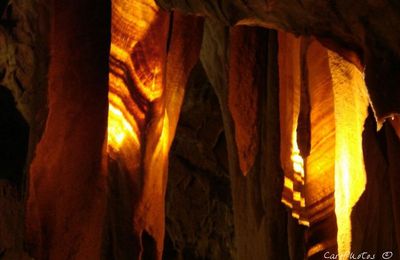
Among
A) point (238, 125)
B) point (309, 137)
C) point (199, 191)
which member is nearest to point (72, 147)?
point (238, 125)

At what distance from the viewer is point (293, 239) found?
4.39m

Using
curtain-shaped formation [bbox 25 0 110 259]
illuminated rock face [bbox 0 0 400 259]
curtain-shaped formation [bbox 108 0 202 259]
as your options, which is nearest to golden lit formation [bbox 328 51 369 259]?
illuminated rock face [bbox 0 0 400 259]

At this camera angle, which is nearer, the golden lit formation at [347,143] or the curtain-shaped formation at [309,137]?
the golden lit formation at [347,143]

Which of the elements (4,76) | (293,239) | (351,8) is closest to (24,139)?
(4,76)

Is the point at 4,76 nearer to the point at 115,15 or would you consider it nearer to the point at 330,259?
the point at 115,15

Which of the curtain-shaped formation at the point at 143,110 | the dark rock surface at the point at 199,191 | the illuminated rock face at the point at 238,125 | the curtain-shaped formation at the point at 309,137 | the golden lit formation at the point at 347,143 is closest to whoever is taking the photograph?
the illuminated rock face at the point at 238,125

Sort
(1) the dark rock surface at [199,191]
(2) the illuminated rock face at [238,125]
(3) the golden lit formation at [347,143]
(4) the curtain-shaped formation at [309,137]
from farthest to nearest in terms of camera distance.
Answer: (1) the dark rock surface at [199,191] < (4) the curtain-shaped formation at [309,137] < (3) the golden lit formation at [347,143] < (2) the illuminated rock face at [238,125]

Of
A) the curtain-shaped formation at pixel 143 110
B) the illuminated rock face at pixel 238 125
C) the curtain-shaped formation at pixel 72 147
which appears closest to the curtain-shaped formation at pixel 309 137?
the illuminated rock face at pixel 238 125

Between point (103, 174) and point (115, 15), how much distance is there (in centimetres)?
108

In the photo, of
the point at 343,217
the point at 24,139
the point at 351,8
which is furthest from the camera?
the point at 24,139

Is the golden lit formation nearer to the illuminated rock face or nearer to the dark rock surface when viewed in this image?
the illuminated rock face

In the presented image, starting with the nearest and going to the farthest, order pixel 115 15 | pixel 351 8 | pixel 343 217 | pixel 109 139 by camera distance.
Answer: pixel 351 8 → pixel 343 217 → pixel 109 139 → pixel 115 15

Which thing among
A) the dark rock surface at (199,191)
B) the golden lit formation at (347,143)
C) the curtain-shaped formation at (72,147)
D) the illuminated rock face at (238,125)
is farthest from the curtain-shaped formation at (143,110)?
the dark rock surface at (199,191)

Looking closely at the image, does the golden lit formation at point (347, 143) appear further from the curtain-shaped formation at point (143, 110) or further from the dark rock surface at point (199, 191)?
the dark rock surface at point (199, 191)
